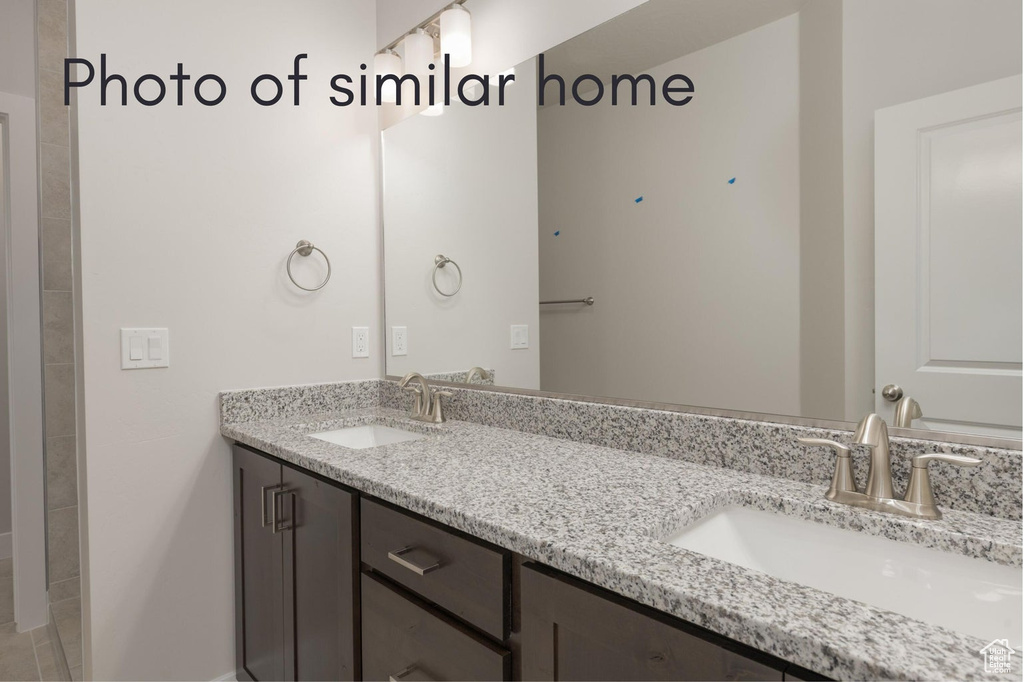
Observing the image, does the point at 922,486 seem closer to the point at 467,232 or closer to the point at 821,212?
the point at 821,212

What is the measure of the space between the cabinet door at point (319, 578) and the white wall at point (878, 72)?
42.2 inches

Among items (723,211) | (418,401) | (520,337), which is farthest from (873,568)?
(418,401)

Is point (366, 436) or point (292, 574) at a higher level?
point (366, 436)

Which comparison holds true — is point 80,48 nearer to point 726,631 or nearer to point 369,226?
point 369,226

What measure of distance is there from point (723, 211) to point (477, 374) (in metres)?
0.92

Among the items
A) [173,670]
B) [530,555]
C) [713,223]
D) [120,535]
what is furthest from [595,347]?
[173,670]

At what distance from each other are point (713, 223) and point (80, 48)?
5.50 feet

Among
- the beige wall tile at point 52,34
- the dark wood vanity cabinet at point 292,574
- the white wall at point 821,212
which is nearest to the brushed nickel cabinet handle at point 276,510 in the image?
the dark wood vanity cabinet at point 292,574

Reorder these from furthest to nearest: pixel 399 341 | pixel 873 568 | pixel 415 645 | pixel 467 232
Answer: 1. pixel 399 341
2. pixel 467 232
3. pixel 415 645
4. pixel 873 568

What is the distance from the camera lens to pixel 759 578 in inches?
28.1

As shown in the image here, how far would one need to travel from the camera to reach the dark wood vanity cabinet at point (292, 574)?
4.20ft

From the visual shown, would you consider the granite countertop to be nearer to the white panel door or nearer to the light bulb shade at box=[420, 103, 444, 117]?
the white panel door

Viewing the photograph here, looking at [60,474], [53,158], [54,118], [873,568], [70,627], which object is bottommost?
[70,627]

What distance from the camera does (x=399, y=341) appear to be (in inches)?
83.7
